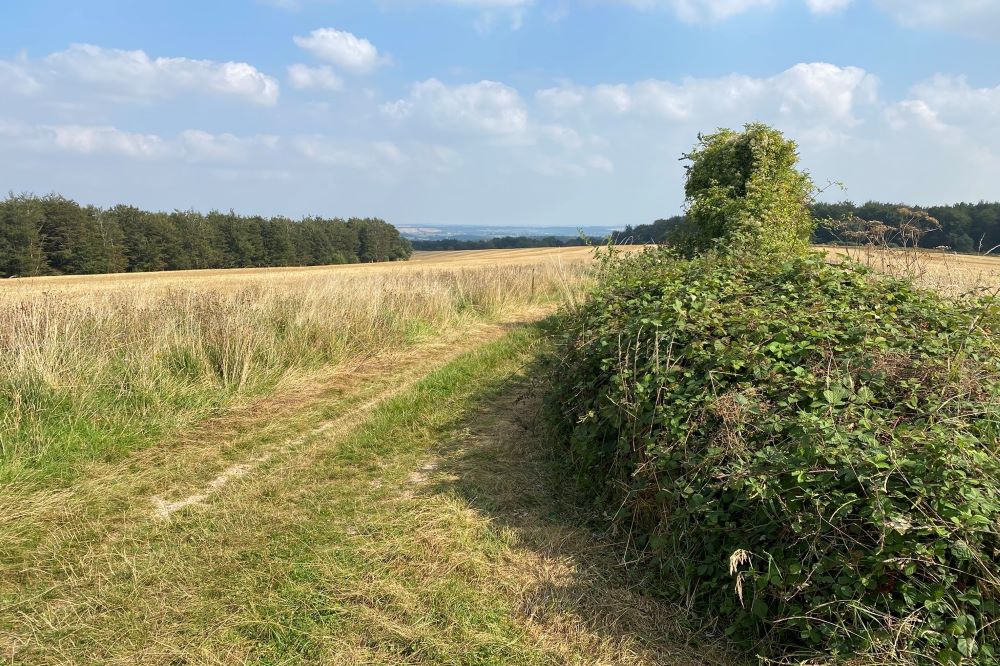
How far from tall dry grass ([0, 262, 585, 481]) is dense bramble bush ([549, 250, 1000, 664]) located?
4.25m

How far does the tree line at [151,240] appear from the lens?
3744cm

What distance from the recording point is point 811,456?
2.50m

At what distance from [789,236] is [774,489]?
19.7ft

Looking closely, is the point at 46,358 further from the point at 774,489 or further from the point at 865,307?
the point at 865,307

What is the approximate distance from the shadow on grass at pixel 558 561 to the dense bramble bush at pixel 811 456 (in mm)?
174

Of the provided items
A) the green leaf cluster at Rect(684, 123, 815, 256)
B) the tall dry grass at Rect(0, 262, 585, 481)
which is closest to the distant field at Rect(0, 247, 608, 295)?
the green leaf cluster at Rect(684, 123, 815, 256)

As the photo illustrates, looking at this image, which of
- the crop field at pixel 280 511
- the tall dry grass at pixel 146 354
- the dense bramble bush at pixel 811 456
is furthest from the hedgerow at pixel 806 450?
the tall dry grass at pixel 146 354

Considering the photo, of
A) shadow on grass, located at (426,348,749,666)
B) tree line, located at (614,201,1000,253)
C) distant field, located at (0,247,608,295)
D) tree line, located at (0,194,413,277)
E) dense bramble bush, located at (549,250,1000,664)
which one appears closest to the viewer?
dense bramble bush, located at (549,250,1000,664)

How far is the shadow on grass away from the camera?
106 inches

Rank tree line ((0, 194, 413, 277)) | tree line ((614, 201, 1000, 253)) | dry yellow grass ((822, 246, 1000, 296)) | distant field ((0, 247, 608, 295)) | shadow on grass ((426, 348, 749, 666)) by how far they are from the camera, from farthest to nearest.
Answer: tree line ((0, 194, 413, 277))
distant field ((0, 247, 608, 295))
tree line ((614, 201, 1000, 253))
dry yellow grass ((822, 246, 1000, 296))
shadow on grass ((426, 348, 749, 666))

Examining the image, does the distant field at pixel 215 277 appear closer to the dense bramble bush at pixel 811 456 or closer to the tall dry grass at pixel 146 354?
the tall dry grass at pixel 146 354

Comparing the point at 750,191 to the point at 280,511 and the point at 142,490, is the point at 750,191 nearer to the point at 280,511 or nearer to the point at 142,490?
the point at 280,511

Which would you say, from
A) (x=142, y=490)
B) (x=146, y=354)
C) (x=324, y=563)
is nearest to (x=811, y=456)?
(x=324, y=563)

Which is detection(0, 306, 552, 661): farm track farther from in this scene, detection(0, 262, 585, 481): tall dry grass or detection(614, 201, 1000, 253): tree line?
detection(614, 201, 1000, 253): tree line
